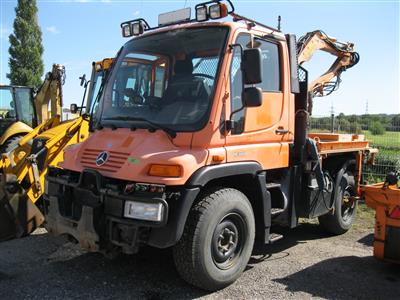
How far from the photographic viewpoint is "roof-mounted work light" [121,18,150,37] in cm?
511

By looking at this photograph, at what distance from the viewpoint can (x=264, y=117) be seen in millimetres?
4742

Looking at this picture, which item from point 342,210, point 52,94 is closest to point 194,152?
point 342,210

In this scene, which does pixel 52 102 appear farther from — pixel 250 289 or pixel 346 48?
pixel 250 289

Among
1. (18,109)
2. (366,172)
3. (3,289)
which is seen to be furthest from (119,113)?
(366,172)

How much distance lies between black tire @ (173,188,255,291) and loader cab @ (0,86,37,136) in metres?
6.97

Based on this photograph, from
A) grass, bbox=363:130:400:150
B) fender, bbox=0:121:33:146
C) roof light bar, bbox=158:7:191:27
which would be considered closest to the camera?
roof light bar, bbox=158:7:191:27

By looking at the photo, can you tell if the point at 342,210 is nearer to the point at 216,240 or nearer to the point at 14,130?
the point at 216,240

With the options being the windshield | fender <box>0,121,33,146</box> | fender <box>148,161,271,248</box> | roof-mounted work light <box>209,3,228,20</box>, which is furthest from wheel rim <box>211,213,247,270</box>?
fender <box>0,121,33,146</box>

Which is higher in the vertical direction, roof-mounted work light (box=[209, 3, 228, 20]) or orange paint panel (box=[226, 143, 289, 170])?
roof-mounted work light (box=[209, 3, 228, 20])

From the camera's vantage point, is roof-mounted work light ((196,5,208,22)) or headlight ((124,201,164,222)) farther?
roof-mounted work light ((196,5,208,22))

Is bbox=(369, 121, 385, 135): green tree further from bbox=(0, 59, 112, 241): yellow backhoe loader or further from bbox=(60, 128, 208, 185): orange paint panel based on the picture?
bbox=(60, 128, 208, 185): orange paint panel

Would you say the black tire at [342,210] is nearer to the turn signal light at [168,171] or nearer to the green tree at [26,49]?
the turn signal light at [168,171]

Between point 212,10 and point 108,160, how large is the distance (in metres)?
1.90

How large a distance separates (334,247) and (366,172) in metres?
5.47
